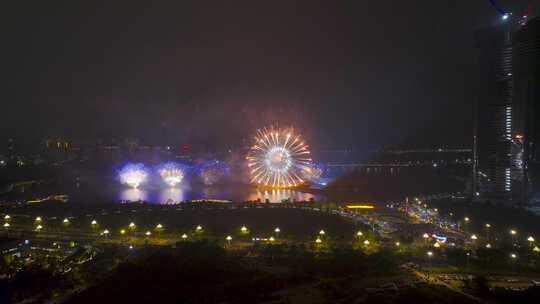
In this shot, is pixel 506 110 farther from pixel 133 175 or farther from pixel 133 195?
pixel 133 175

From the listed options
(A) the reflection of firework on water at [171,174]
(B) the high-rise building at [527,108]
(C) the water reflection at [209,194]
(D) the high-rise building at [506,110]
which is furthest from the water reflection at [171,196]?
(B) the high-rise building at [527,108]

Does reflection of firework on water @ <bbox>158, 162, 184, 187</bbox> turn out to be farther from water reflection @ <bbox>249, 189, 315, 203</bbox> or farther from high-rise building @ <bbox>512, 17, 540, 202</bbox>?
high-rise building @ <bbox>512, 17, 540, 202</bbox>

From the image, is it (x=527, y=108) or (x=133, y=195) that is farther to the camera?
(x=133, y=195)

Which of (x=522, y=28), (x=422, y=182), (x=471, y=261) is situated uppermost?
(x=522, y=28)

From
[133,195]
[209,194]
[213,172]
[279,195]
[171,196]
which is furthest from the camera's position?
[213,172]

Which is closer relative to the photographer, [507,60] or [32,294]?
[32,294]

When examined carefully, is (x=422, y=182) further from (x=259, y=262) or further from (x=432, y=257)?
(x=259, y=262)

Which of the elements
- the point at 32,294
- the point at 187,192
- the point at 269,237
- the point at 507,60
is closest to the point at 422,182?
the point at 507,60

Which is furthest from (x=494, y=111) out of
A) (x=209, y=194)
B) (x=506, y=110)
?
(x=209, y=194)

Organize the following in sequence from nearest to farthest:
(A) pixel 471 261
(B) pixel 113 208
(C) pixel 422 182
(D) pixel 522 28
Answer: (A) pixel 471 261 → (B) pixel 113 208 → (D) pixel 522 28 → (C) pixel 422 182
